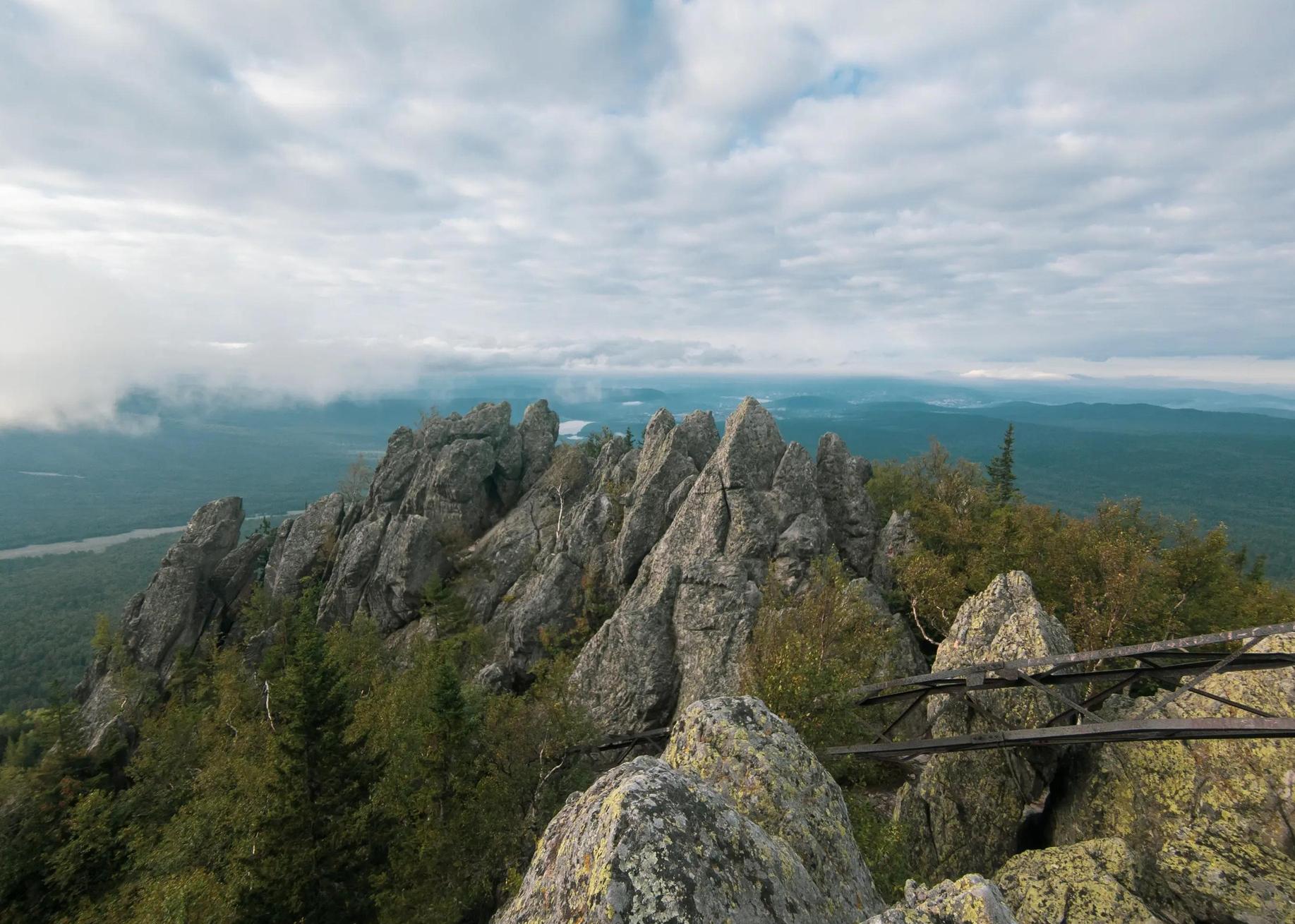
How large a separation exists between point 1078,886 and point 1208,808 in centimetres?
458

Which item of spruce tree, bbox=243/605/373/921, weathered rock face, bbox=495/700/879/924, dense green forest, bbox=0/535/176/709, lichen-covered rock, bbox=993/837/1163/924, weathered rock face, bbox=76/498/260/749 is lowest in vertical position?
dense green forest, bbox=0/535/176/709

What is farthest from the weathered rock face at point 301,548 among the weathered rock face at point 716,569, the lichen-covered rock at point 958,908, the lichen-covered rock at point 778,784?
the lichen-covered rock at point 958,908

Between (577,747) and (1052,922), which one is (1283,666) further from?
(577,747)

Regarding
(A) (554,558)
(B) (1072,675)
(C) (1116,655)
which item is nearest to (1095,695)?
(B) (1072,675)

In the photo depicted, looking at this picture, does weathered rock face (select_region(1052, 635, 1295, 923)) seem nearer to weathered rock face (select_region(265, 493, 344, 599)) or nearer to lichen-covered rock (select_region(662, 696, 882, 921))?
lichen-covered rock (select_region(662, 696, 882, 921))

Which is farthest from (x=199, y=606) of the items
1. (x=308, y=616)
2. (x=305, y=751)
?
(x=305, y=751)

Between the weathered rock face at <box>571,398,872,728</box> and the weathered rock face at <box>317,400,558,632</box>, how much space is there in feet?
85.3

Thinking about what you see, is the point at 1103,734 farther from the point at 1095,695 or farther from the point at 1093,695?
the point at 1093,695

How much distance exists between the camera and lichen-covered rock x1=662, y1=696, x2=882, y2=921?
394 inches

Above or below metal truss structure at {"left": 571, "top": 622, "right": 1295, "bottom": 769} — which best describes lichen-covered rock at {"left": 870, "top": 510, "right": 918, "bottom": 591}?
below

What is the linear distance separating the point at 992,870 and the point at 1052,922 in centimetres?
618

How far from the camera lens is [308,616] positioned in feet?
186

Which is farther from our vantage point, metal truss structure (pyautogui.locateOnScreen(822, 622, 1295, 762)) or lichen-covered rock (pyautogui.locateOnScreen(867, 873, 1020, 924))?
metal truss structure (pyautogui.locateOnScreen(822, 622, 1295, 762))

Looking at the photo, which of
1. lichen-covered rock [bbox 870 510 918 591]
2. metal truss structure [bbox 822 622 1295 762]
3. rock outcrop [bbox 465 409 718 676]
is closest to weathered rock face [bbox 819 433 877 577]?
lichen-covered rock [bbox 870 510 918 591]
